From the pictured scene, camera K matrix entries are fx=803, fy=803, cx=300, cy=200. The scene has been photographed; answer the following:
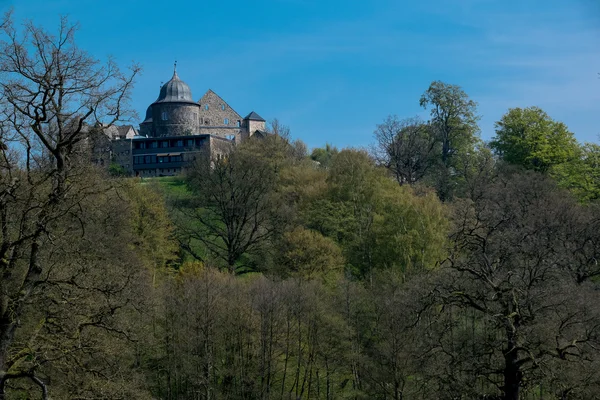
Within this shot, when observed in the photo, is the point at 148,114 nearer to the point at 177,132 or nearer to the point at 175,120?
the point at 175,120

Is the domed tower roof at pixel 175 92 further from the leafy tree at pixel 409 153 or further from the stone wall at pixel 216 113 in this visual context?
the leafy tree at pixel 409 153

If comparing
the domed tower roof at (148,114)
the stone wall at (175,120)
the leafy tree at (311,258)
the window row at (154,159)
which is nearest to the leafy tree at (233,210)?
the leafy tree at (311,258)

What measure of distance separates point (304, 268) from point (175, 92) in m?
56.8

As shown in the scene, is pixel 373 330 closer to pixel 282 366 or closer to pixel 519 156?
pixel 282 366

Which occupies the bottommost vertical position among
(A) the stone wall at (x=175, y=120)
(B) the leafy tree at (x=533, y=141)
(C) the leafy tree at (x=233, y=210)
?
(C) the leafy tree at (x=233, y=210)

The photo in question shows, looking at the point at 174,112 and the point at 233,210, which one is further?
the point at 174,112

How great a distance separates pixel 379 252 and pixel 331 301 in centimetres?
709

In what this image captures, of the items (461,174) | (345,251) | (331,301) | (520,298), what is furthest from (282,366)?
(461,174)

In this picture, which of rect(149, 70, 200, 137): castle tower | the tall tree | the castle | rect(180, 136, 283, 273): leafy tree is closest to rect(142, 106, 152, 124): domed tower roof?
the castle

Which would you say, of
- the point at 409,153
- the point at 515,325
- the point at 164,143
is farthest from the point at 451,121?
the point at 515,325

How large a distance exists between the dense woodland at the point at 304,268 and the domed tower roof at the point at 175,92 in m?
23.9

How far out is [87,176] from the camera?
13180 millimetres

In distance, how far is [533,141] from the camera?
61.2 meters

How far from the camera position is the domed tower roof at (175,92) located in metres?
92.0
